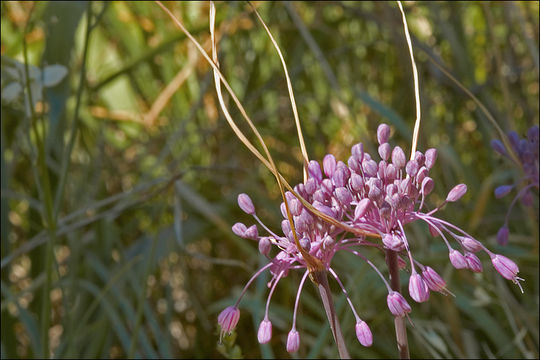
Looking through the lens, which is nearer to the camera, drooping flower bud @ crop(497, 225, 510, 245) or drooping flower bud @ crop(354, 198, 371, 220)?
drooping flower bud @ crop(354, 198, 371, 220)

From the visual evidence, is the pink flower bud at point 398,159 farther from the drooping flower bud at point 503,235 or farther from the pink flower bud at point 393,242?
the drooping flower bud at point 503,235

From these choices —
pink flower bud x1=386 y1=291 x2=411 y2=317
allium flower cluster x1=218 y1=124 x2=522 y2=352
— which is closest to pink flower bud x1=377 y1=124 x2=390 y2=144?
allium flower cluster x1=218 y1=124 x2=522 y2=352

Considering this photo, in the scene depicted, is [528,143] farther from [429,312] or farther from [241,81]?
[241,81]

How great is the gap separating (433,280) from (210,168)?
474 mm

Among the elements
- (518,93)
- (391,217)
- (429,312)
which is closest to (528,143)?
(391,217)

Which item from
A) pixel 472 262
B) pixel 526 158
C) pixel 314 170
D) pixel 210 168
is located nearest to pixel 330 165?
pixel 314 170

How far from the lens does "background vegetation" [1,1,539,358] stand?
2.70 feet

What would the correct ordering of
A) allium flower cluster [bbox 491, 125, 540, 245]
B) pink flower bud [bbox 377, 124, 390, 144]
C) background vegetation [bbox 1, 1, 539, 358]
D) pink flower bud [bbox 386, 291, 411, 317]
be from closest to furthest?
pink flower bud [bbox 386, 291, 411, 317] → pink flower bud [bbox 377, 124, 390, 144] → allium flower cluster [bbox 491, 125, 540, 245] → background vegetation [bbox 1, 1, 539, 358]

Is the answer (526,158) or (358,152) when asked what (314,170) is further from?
(526,158)

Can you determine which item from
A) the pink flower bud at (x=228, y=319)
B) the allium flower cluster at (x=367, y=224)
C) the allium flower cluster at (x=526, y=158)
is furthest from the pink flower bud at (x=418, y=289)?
the allium flower cluster at (x=526, y=158)

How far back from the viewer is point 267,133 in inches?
50.9

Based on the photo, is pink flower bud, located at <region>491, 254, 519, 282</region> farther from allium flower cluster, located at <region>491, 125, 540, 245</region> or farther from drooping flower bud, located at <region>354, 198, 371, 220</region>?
allium flower cluster, located at <region>491, 125, 540, 245</region>

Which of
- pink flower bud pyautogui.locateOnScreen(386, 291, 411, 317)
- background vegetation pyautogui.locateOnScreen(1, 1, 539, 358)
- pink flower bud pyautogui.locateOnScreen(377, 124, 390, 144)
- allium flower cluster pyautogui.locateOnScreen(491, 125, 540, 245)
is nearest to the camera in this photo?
pink flower bud pyautogui.locateOnScreen(386, 291, 411, 317)

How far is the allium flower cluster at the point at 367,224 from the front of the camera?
1.26ft
